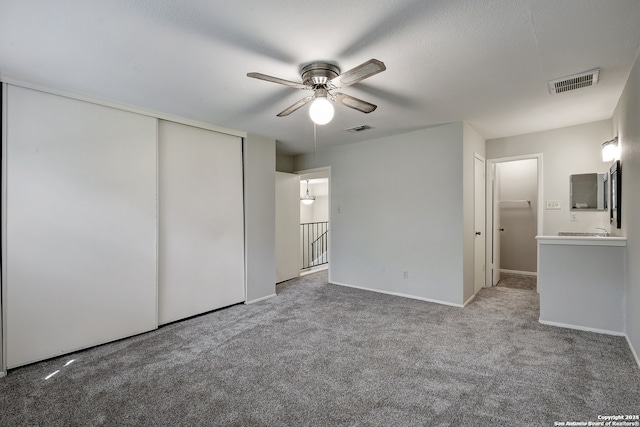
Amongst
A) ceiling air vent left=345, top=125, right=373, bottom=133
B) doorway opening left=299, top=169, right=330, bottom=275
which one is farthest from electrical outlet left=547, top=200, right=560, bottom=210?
doorway opening left=299, top=169, right=330, bottom=275

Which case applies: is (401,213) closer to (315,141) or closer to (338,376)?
(315,141)

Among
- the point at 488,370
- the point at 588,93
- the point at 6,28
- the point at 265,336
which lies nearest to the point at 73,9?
the point at 6,28

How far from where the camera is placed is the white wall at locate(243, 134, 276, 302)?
13.9 feet

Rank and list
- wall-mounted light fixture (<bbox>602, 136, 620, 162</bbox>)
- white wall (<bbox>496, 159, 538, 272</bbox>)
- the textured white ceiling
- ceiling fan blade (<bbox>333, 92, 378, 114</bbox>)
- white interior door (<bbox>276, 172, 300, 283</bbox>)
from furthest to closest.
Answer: white wall (<bbox>496, 159, 538, 272</bbox>)
white interior door (<bbox>276, 172, 300, 283</bbox>)
wall-mounted light fixture (<bbox>602, 136, 620, 162</bbox>)
ceiling fan blade (<bbox>333, 92, 378, 114</bbox>)
the textured white ceiling

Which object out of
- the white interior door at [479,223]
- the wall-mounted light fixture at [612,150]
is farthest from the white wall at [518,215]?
the wall-mounted light fixture at [612,150]

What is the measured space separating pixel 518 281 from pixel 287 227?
4236mm

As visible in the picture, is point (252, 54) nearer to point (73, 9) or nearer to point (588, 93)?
point (73, 9)

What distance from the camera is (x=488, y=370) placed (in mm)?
2322

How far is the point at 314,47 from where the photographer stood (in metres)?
2.08

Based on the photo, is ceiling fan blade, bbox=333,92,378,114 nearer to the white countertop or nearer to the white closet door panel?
the white closet door panel

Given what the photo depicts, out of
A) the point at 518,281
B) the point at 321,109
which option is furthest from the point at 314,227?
the point at 321,109

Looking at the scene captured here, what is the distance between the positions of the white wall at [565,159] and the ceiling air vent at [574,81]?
177 cm

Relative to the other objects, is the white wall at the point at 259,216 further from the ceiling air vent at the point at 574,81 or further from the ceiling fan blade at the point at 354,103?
the ceiling air vent at the point at 574,81

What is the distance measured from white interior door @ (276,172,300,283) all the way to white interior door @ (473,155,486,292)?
10.1ft
